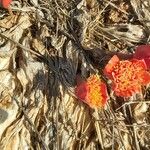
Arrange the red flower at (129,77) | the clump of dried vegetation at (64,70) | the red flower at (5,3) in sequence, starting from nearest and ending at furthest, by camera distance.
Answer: the red flower at (129,77) < the clump of dried vegetation at (64,70) < the red flower at (5,3)

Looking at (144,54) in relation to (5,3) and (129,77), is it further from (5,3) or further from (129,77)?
(5,3)

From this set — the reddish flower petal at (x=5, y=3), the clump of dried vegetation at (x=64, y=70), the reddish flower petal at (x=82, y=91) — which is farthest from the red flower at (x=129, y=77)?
the reddish flower petal at (x=5, y=3)

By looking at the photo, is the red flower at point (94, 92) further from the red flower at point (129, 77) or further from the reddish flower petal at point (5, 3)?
the reddish flower petal at point (5, 3)

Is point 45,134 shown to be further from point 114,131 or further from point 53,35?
point 53,35

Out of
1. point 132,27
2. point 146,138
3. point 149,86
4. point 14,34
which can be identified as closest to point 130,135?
point 146,138

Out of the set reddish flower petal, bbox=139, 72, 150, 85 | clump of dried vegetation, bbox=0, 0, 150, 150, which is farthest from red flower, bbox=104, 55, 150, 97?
clump of dried vegetation, bbox=0, 0, 150, 150

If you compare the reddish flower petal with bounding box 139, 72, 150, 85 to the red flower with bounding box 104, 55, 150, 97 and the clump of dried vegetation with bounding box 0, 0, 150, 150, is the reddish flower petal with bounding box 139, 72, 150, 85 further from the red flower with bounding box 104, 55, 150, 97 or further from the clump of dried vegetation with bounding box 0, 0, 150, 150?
the clump of dried vegetation with bounding box 0, 0, 150, 150
